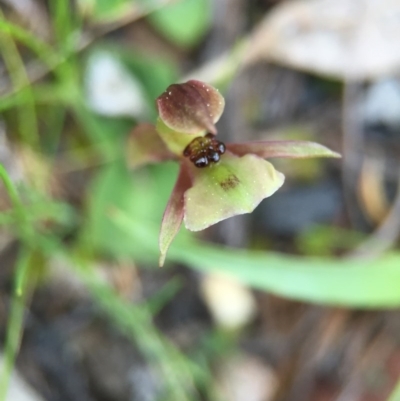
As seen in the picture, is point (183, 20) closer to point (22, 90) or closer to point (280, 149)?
point (22, 90)

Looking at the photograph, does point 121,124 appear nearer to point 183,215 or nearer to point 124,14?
point 124,14

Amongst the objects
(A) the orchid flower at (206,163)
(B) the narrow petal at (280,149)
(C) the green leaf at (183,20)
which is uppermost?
(A) the orchid flower at (206,163)

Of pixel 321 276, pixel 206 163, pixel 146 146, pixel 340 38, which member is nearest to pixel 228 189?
pixel 206 163

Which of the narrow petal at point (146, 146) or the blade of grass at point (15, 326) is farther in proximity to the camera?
the blade of grass at point (15, 326)

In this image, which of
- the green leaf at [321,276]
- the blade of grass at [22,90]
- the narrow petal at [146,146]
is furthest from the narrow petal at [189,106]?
the blade of grass at [22,90]

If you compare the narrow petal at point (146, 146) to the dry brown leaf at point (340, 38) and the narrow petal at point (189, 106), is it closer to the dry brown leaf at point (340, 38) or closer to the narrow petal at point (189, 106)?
the narrow petal at point (189, 106)

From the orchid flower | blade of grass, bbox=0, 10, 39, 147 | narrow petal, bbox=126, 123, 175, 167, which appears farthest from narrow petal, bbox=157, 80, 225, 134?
blade of grass, bbox=0, 10, 39, 147

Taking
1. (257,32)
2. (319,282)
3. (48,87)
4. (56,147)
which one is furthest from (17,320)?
(257,32)
